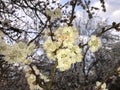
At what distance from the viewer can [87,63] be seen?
21656mm

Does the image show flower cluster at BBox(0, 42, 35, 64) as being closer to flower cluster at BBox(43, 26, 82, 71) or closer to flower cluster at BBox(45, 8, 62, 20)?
flower cluster at BBox(43, 26, 82, 71)

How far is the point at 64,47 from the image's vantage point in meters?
2.68

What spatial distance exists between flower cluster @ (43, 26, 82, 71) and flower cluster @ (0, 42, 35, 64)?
0.23 m

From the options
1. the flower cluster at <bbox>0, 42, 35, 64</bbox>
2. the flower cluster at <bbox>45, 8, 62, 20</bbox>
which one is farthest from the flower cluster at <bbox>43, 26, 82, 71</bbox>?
the flower cluster at <bbox>45, 8, 62, 20</bbox>

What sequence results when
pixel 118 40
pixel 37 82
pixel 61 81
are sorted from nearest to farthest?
pixel 37 82 < pixel 61 81 < pixel 118 40

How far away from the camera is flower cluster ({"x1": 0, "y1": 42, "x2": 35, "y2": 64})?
9.67 ft

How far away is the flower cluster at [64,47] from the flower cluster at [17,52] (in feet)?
0.74

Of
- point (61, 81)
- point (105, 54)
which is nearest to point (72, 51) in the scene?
point (61, 81)

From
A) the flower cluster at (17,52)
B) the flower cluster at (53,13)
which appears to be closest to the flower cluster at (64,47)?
the flower cluster at (17,52)

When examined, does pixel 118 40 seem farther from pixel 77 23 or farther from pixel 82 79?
pixel 82 79

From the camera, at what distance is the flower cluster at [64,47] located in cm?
265

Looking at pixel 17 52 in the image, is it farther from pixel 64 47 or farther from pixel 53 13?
pixel 53 13

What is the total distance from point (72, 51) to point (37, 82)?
318 millimetres

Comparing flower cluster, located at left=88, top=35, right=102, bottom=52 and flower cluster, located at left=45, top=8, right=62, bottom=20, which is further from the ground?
flower cluster, located at left=45, top=8, right=62, bottom=20
